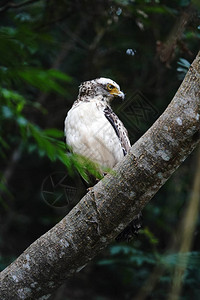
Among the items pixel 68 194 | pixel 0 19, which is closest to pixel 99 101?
pixel 68 194

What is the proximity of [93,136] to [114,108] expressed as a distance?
0.85 meters

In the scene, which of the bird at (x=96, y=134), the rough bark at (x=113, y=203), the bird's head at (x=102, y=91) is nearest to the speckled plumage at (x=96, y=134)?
the bird at (x=96, y=134)

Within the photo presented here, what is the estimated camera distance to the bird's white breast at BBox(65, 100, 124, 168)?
387 centimetres

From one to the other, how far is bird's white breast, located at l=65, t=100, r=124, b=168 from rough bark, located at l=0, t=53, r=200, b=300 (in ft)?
3.48

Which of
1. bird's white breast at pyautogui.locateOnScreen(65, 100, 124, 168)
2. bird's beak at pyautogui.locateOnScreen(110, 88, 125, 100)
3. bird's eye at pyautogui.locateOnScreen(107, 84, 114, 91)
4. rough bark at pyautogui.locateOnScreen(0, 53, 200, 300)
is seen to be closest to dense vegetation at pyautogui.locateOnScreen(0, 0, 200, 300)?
bird's beak at pyautogui.locateOnScreen(110, 88, 125, 100)

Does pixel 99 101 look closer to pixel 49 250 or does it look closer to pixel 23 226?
pixel 49 250

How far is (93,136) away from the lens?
3869 millimetres

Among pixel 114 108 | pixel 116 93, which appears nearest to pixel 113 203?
pixel 116 93

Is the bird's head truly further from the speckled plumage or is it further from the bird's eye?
the speckled plumage

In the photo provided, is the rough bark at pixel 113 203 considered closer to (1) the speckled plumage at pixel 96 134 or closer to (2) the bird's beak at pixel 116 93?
(1) the speckled plumage at pixel 96 134

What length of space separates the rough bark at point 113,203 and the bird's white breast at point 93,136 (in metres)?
1.06

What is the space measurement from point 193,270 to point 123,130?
198cm

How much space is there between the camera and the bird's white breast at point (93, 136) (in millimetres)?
3873

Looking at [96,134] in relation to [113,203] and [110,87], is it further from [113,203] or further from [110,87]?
[113,203]
